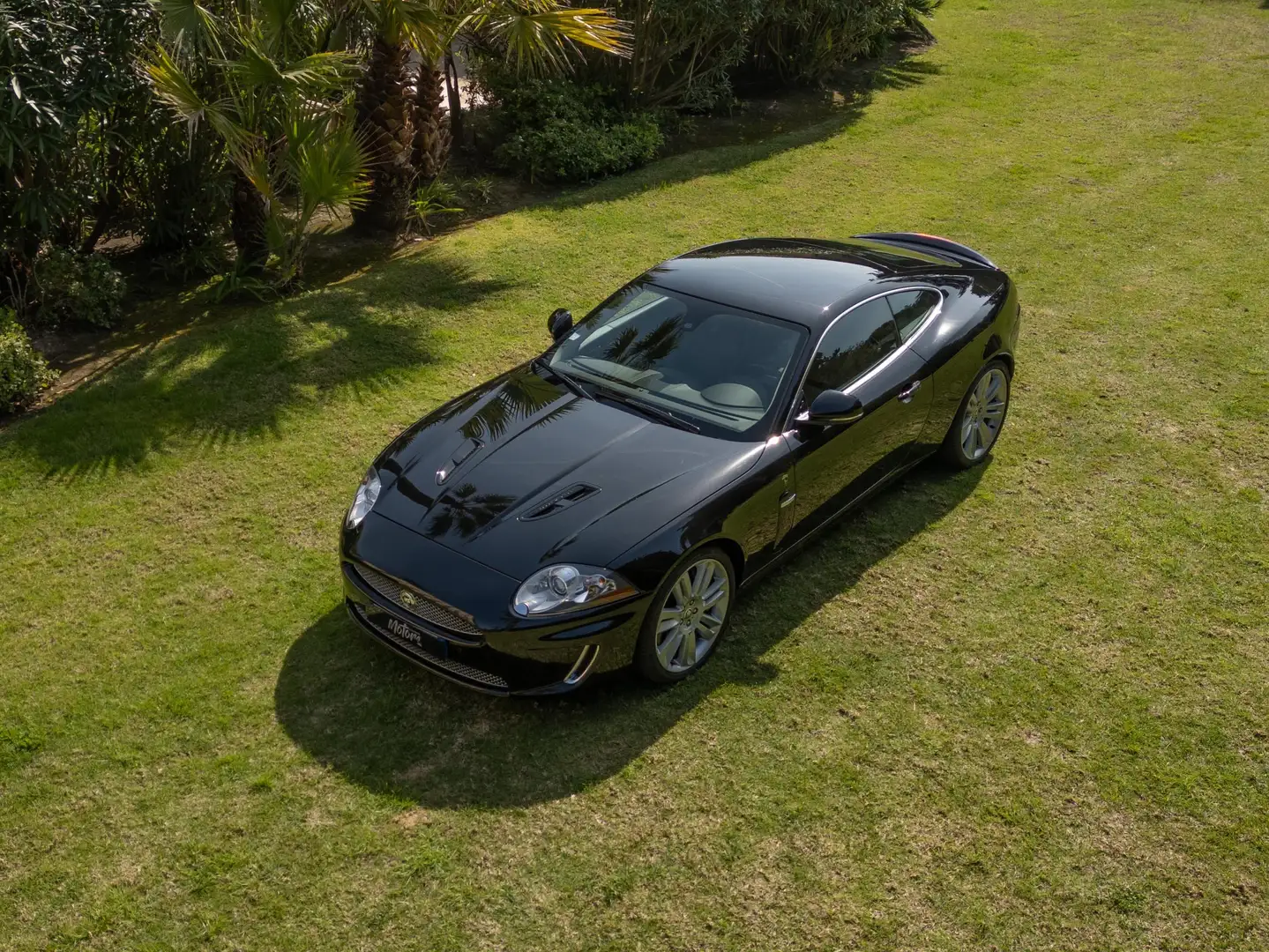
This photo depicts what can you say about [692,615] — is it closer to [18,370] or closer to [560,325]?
[560,325]

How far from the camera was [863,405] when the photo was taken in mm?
6227

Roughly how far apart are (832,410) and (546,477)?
4.84 ft

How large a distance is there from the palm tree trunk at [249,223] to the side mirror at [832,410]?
599 cm

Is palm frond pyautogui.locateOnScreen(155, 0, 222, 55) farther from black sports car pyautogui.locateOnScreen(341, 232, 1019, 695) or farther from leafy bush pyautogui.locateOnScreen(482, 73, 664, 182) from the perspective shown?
leafy bush pyautogui.locateOnScreen(482, 73, 664, 182)

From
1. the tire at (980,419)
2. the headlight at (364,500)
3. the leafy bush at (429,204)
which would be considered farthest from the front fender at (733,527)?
the leafy bush at (429,204)

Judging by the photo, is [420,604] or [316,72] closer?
[420,604]

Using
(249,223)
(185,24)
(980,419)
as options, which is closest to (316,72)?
(185,24)

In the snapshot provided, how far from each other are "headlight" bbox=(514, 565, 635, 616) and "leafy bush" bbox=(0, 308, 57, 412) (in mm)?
4911

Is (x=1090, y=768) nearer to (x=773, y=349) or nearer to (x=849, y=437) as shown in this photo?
(x=849, y=437)

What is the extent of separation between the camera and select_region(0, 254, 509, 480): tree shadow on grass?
7.69 metres

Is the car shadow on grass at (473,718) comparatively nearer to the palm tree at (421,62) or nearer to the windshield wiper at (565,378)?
the windshield wiper at (565,378)

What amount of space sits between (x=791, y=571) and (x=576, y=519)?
5.32 ft

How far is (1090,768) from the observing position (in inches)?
198

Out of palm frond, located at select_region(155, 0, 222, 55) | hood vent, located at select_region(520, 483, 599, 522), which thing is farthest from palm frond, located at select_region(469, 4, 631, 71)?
hood vent, located at select_region(520, 483, 599, 522)
